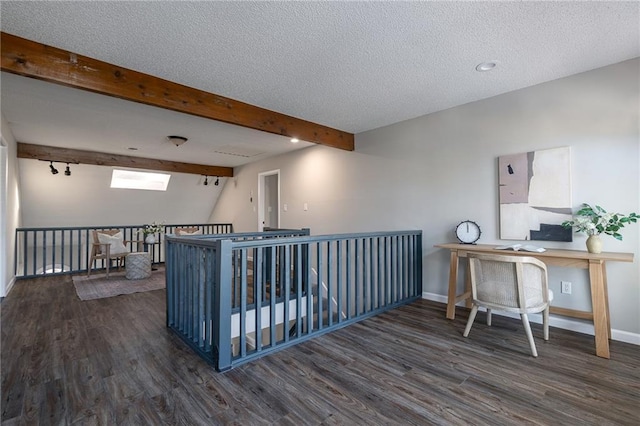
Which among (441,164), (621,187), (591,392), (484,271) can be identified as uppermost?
(441,164)

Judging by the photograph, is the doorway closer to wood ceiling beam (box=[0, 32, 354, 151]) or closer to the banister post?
wood ceiling beam (box=[0, 32, 354, 151])

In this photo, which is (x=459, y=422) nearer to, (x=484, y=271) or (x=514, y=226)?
(x=484, y=271)

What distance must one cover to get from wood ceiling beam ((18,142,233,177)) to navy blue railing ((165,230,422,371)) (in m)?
4.07

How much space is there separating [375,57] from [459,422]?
252 cm

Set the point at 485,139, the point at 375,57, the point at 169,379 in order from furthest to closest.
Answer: the point at 485,139 → the point at 375,57 → the point at 169,379

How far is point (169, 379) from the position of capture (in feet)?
6.70

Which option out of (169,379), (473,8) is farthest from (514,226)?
(169,379)

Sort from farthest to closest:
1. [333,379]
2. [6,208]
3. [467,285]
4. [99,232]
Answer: [99,232], [6,208], [467,285], [333,379]

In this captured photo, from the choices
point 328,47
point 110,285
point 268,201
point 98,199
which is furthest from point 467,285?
point 98,199

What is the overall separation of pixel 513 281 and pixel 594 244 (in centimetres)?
83

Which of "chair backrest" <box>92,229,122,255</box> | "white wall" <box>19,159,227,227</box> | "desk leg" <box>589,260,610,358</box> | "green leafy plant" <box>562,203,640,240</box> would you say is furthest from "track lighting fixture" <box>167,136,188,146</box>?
"desk leg" <box>589,260,610,358</box>

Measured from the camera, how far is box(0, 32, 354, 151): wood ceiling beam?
2.14 meters

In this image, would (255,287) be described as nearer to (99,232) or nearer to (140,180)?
(99,232)

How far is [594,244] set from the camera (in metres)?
2.55
